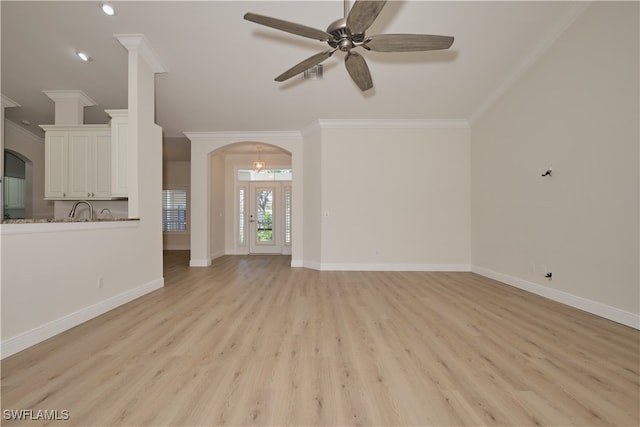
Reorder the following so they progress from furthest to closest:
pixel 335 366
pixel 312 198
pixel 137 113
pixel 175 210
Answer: pixel 175 210 → pixel 312 198 → pixel 137 113 → pixel 335 366

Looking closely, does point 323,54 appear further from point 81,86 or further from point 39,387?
point 81,86

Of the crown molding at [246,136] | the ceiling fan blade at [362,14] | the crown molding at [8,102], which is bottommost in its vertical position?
the ceiling fan blade at [362,14]

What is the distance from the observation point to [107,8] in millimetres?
2795

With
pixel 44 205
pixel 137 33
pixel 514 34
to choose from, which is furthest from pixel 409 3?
pixel 44 205

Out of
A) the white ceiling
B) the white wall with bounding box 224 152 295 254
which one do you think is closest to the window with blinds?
the white wall with bounding box 224 152 295 254

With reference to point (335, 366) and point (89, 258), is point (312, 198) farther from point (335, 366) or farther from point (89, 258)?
point (335, 366)

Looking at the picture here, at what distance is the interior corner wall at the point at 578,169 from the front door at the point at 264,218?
17.9ft

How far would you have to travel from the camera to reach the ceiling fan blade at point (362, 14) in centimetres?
180

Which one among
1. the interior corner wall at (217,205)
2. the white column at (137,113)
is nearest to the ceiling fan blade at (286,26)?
the white column at (137,113)

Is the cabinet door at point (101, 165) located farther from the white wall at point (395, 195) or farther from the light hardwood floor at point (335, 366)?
the white wall at point (395, 195)

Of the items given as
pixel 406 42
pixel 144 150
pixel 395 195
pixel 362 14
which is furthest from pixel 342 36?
pixel 395 195

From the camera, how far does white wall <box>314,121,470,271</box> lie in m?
5.34

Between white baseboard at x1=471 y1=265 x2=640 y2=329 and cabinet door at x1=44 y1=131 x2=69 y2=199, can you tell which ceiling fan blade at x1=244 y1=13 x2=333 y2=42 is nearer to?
white baseboard at x1=471 y1=265 x2=640 y2=329

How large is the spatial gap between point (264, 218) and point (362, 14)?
6.59 meters
